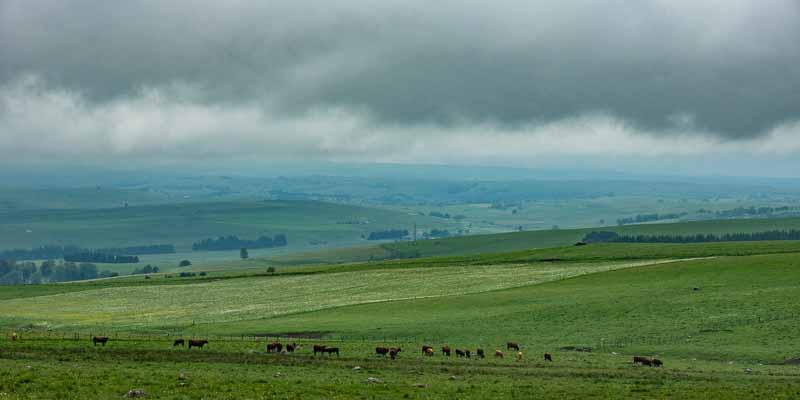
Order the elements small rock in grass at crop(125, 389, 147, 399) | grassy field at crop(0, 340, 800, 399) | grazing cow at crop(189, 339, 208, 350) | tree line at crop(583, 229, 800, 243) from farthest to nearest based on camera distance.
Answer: tree line at crop(583, 229, 800, 243)
grazing cow at crop(189, 339, 208, 350)
grassy field at crop(0, 340, 800, 399)
small rock in grass at crop(125, 389, 147, 399)

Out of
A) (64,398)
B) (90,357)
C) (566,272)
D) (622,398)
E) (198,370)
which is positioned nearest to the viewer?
(64,398)

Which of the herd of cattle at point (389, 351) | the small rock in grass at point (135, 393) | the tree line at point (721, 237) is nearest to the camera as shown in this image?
the small rock in grass at point (135, 393)

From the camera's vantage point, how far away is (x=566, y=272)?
313 feet

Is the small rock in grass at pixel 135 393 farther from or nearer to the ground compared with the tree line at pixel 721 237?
nearer to the ground

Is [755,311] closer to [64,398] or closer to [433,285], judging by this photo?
[433,285]

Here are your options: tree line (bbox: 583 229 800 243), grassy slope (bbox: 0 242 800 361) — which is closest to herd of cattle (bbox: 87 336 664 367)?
grassy slope (bbox: 0 242 800 361)

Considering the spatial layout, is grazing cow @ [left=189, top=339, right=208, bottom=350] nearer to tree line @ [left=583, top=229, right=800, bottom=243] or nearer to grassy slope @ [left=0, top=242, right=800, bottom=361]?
grassy slope @ [left=0, top=242, right=800, bottom=361]

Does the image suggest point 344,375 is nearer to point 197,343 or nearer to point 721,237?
point 197,343

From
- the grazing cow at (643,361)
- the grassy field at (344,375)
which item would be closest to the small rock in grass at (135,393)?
the grassy field at (344,375)

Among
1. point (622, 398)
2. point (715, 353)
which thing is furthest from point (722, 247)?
point (622, 398)

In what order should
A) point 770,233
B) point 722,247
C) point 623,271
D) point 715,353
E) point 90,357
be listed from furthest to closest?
1. point 770,233
2. point 722,247
3. point 623,271
4. point 715,353
5. point 90,357

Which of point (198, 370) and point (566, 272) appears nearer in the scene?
point (198, 370)

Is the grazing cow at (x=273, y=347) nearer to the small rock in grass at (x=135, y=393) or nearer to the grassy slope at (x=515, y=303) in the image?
the grassy slope at (x=515, y=303)

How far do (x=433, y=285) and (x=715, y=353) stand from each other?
46526 mm
